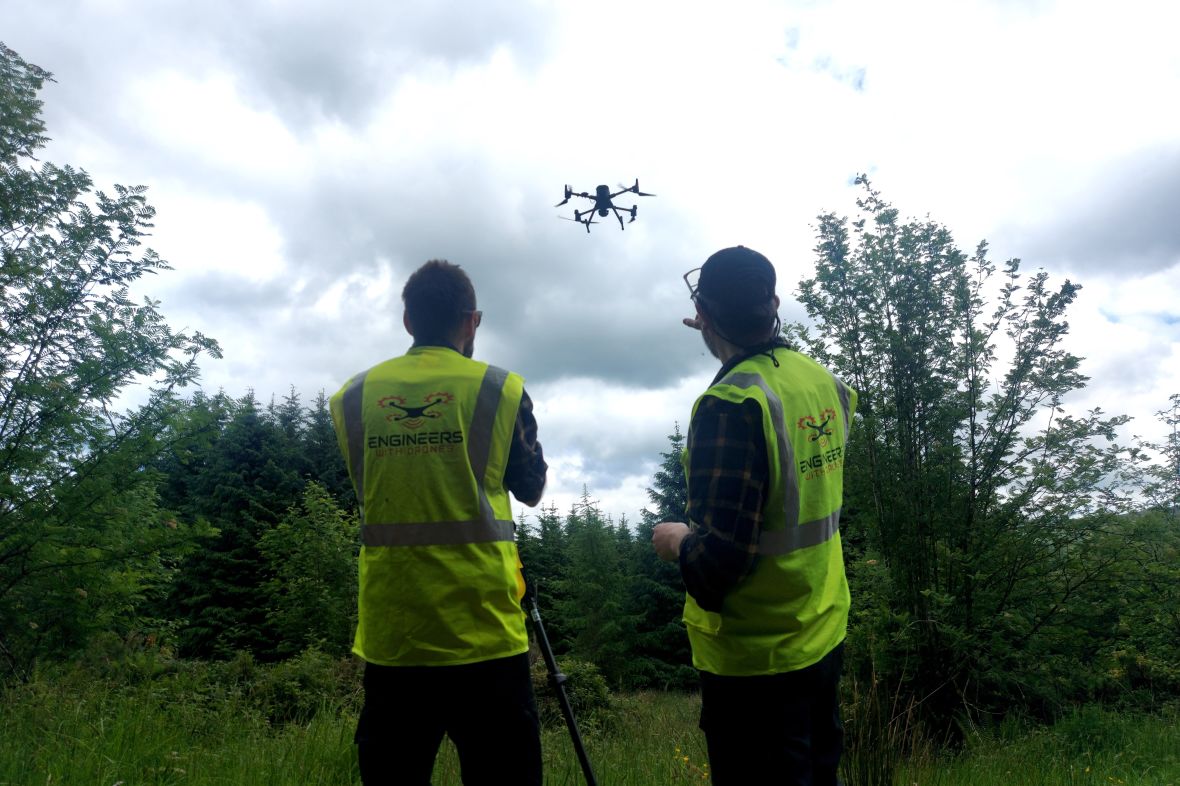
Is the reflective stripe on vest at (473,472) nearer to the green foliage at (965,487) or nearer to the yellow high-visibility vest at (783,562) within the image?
the yellow high-visibility vest at (783,562)

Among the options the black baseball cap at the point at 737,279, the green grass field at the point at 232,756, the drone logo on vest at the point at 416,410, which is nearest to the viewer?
the black baseball cap at the point at 737,279

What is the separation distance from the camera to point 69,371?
7.59 meters

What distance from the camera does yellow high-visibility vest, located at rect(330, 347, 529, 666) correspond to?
2.11 metres

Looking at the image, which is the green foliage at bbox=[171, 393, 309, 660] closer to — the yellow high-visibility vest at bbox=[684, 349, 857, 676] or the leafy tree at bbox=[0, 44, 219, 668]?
the leafy tree at bbox=[0, 44, 219, 668]

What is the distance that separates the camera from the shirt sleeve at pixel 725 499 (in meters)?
1.71

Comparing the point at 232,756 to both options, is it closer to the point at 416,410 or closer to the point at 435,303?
the point at 416,410

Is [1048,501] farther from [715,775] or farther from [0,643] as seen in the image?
[0,643]

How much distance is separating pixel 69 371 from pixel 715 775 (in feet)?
27.2

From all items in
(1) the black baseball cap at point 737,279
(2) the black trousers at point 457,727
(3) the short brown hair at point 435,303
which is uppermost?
(3) the short brown hair at point 435,303

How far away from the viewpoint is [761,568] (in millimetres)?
1788

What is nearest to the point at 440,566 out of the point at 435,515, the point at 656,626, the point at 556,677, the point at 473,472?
the point at 435,515

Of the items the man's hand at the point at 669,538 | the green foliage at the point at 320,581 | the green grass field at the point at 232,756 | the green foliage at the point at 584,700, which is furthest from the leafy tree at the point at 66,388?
the green foliage at the point at 320,581

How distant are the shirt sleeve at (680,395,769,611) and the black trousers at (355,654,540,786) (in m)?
0.71

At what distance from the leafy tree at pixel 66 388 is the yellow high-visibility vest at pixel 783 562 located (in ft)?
25.4
